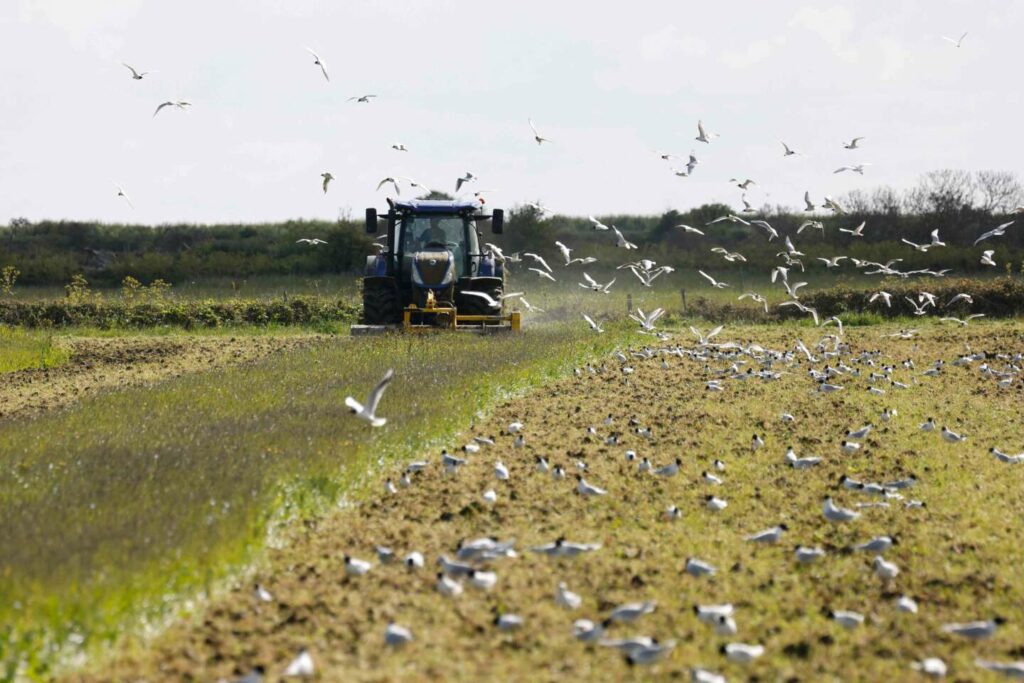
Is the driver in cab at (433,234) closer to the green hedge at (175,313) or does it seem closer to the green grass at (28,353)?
the green grass at (28,353)

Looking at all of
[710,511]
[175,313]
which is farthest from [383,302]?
[710,511]

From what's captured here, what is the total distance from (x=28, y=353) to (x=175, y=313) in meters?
10.8

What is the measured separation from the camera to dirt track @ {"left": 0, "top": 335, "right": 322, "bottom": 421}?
61.1 ft

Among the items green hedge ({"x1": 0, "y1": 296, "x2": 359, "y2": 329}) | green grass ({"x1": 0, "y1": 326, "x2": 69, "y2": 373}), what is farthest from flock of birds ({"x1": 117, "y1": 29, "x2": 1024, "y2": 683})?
green hedge ({"x1": 0, "y1": 296, "x2": 359, "y2": 329})

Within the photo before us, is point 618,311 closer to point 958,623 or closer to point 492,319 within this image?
point 492,319

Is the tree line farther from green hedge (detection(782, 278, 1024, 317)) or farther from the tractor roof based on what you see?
the tractor roof

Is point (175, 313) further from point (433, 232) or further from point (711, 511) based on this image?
point (711, 511)

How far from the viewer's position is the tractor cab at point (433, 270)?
2420 centimetres

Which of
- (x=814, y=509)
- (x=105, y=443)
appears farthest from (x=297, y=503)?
(x=814, y=509)

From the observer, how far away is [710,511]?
1023cm

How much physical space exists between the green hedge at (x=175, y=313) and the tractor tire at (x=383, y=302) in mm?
10897

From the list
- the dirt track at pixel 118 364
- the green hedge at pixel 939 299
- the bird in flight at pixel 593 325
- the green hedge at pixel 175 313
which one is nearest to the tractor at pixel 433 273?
the bird in flight at pixel 593 325

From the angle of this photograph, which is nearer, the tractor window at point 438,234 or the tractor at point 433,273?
the tractor at point 433,273

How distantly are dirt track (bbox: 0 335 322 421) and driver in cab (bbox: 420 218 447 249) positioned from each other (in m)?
3.85
